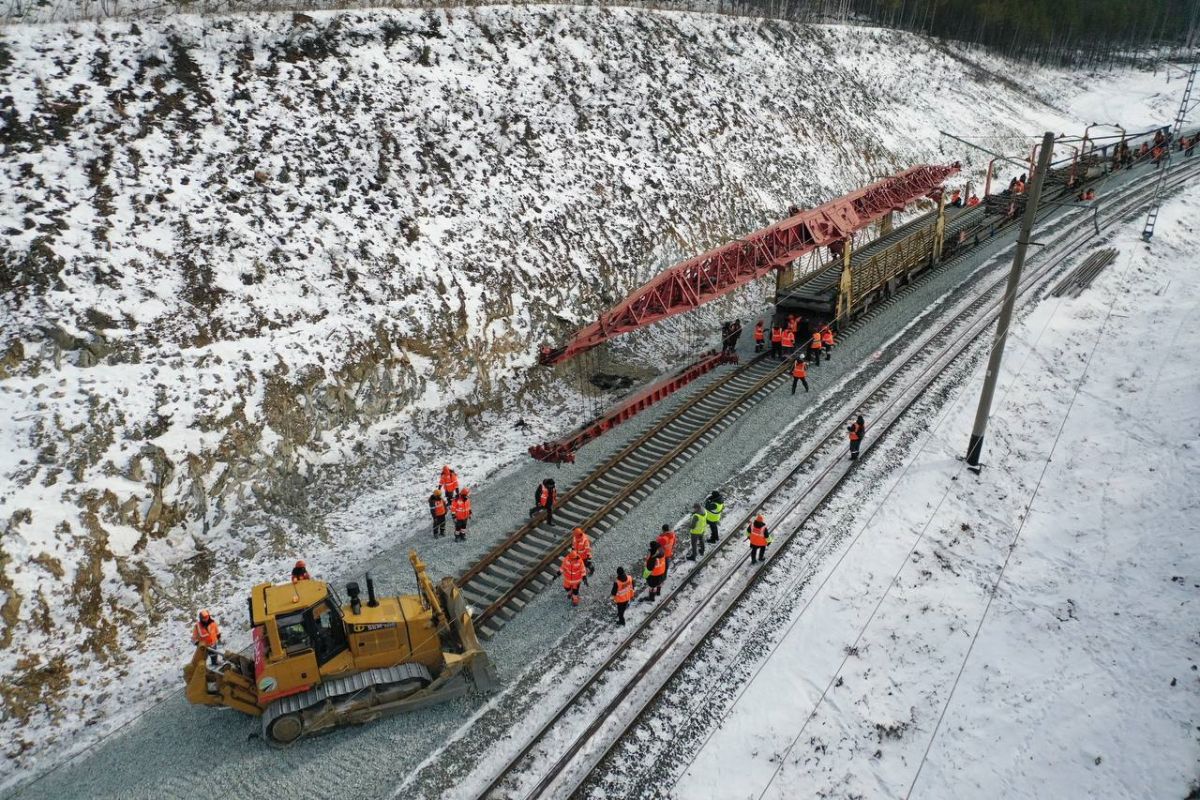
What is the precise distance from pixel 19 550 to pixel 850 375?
1990 cm

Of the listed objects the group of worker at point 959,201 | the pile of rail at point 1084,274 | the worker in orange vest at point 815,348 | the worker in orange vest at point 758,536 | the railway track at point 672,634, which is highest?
the group of worker at point 959,201

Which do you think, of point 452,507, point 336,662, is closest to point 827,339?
point 452,507

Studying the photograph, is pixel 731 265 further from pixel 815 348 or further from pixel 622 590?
pixel 622 590

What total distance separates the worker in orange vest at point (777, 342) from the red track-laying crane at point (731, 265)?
6.63 ft

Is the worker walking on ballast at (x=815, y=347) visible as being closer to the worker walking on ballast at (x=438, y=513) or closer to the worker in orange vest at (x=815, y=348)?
the worker in orange vest at (x=815, y=348)

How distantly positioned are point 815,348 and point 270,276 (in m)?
15.3

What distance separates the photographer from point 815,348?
20.9 meters

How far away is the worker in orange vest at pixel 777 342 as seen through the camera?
71.3ft

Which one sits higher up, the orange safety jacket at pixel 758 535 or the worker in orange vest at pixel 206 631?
the orange safety jacket at pixel 758 535

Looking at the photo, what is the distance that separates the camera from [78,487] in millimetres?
12664

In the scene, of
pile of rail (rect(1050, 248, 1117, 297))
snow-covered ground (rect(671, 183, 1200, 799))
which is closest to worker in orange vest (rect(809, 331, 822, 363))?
snow-covered ground (rect(671, 183, 1200, 799))

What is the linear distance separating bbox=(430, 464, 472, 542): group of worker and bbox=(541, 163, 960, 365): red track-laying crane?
15.6 ft

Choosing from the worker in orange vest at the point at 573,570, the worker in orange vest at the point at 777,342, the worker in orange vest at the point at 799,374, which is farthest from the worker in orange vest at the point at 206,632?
the worker in orange vest at the point at 777,342

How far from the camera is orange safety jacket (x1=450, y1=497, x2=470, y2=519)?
45.3 feet
